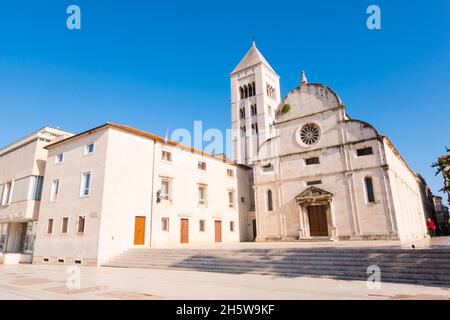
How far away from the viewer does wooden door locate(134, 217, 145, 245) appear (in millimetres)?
21578

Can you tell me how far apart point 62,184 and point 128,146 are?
662 cm

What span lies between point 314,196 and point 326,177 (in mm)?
2137

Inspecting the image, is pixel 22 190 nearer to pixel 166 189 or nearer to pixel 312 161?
pixel 166 189

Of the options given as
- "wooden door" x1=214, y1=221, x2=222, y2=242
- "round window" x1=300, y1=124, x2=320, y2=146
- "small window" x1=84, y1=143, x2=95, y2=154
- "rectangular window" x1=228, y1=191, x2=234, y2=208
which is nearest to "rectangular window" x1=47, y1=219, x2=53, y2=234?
"small window" x1=84, y1=143, x2=95, y2=154

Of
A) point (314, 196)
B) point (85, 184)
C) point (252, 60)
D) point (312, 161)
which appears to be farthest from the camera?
point (252, 60)

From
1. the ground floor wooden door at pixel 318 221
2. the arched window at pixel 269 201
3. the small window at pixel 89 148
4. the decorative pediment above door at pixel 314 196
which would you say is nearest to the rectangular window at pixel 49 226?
the small window at pixel 89 148

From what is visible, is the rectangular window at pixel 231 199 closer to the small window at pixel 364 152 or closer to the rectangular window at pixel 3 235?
the small window at pixel 364 152

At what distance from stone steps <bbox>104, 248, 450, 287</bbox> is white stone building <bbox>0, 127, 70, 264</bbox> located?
11563mm

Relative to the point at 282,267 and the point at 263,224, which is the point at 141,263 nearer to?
the point at 282,267

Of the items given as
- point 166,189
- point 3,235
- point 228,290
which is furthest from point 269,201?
point 3,235

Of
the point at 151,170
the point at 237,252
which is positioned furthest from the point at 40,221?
the point at 237,252

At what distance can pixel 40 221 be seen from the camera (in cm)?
2398

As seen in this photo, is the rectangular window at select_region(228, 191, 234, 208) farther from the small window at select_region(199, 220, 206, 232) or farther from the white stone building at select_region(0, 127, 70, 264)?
the white stone building at select_region(0, 127, 70, 264)

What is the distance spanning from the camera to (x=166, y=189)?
25.1 metres
